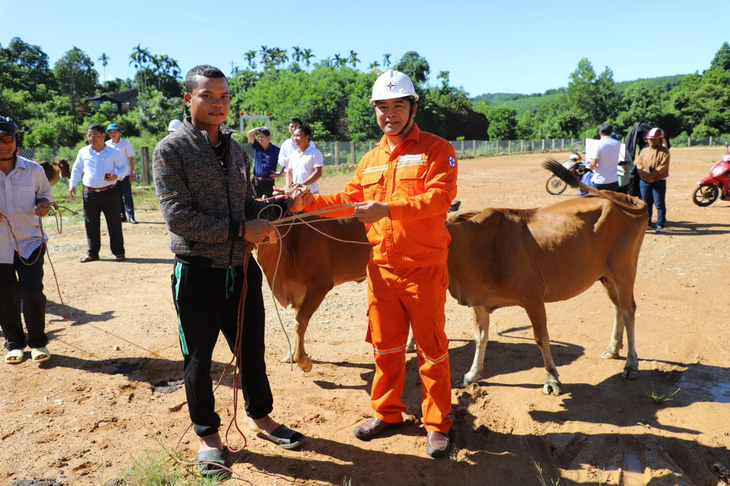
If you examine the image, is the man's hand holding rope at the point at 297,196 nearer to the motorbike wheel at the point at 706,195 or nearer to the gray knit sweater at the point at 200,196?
the gray knit sweater at the point at 200,196

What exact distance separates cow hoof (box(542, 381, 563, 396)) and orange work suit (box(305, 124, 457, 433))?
4.02ft

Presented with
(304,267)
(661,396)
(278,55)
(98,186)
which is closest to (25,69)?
(278,55)

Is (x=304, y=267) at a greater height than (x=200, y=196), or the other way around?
(x=200, y=196)

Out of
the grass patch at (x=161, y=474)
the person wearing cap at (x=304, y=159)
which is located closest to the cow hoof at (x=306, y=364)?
the grass patch at (x=161, y=474)

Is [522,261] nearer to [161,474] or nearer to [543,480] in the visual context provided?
[543,480]

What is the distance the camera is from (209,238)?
310 centimetres

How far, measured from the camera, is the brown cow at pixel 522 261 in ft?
14.6

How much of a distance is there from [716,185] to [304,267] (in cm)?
1285

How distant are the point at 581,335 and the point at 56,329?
241 inches

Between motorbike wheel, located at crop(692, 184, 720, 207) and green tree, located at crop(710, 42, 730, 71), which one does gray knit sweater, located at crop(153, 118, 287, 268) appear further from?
green tree, located at crop(710, 42, 730, 71)

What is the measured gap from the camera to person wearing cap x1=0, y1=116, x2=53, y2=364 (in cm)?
511

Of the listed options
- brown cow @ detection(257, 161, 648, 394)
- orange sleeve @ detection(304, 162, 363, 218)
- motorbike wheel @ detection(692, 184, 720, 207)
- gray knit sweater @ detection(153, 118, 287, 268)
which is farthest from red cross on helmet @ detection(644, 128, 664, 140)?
gray knit sweater @ detection(153, 118, 287, 268)

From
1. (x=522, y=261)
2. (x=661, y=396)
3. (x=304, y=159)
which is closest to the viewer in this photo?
(x=661, y=396)

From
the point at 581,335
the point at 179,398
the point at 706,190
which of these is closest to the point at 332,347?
the point at 179,398
